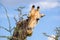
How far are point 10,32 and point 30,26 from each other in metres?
0.66

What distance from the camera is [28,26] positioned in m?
5.56

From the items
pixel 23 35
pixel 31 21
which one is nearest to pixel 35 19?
pixel 31 21

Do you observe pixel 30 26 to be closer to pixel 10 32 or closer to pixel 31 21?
pixel 31 21

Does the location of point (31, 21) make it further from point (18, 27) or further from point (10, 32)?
point (10, 32)

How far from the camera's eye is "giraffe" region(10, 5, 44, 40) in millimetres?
5504

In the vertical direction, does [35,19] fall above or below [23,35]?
above

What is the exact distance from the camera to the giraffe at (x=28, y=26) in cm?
550

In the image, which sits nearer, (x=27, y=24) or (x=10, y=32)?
(x=27, y=24)

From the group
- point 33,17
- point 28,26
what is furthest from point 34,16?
point 28,26

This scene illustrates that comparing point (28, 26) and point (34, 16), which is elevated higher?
point (34, 16)

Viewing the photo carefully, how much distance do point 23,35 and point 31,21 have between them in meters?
0.36

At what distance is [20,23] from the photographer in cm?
566

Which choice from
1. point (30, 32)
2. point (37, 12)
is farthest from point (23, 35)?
point (37, 12)

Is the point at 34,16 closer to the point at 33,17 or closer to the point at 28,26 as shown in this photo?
the point at 33,17
